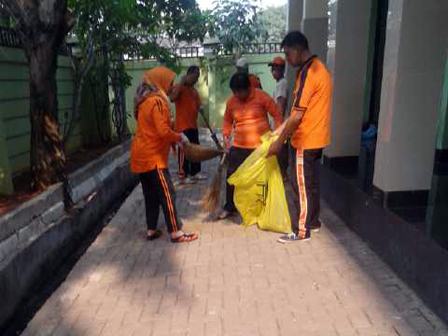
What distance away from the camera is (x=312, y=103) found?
11.2 feet

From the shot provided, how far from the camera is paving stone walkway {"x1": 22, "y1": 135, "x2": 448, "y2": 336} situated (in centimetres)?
258

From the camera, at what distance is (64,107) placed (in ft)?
23.1

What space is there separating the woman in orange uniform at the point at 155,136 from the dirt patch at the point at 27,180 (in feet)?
4.41

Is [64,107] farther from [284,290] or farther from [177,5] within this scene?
[284,290]

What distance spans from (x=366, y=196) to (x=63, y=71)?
5866 millimetres

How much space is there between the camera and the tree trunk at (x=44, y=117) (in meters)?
4.27

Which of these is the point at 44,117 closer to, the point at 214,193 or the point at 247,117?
the point at 214,193

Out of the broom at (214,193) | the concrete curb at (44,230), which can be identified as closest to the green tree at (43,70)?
the concrete curb at (44,230)

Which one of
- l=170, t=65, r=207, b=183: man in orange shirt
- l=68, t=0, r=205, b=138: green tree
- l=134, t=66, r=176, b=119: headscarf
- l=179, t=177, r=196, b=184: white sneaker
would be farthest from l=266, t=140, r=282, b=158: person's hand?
l=68, t=0, r=205, b=138: green tree

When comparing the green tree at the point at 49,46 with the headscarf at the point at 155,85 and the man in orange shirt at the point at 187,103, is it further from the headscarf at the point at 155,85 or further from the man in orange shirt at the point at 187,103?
the headscarf at the point at 155,85

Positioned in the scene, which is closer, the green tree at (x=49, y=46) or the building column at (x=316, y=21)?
the green tree at (x=49, y=46)

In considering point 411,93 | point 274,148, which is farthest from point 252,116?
point 411,93

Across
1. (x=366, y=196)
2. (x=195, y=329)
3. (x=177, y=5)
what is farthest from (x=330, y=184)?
(x=177, y=5)

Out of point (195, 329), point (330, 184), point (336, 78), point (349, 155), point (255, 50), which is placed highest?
point (255, 50)
